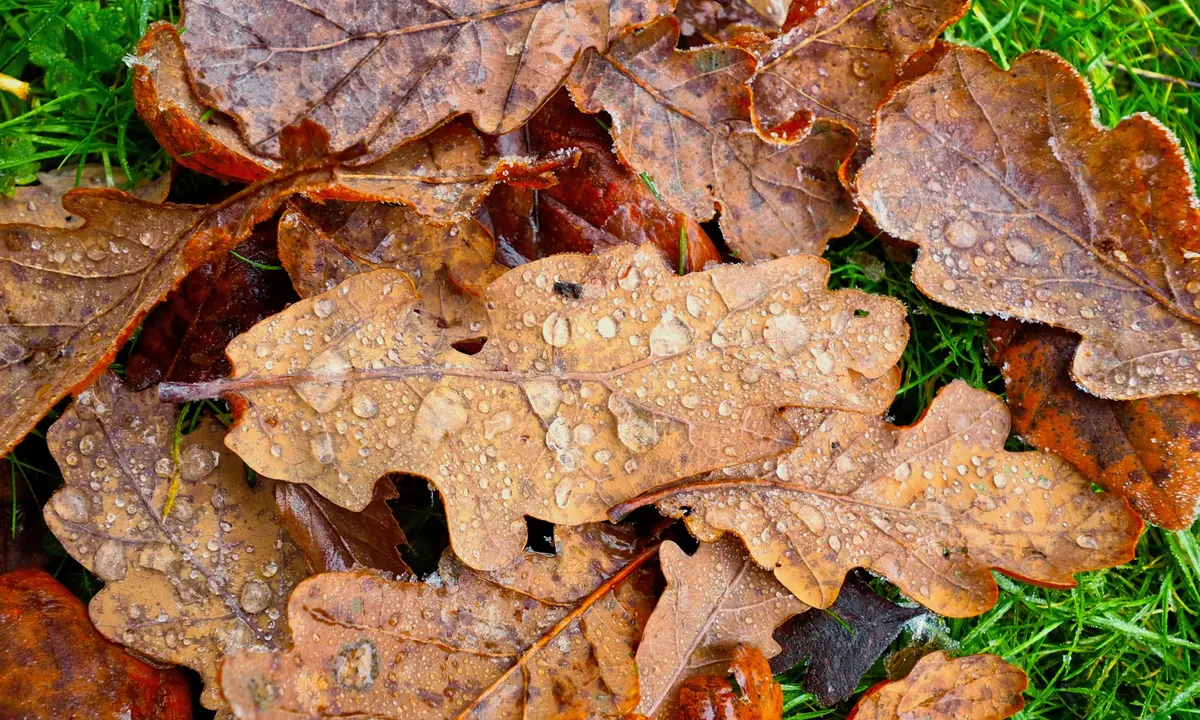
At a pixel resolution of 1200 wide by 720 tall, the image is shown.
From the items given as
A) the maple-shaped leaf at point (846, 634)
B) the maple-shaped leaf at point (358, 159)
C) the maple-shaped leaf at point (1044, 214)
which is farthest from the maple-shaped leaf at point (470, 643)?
the maple-shaped leaf at point (1044, 214)

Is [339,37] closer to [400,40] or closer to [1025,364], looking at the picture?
[400,40]

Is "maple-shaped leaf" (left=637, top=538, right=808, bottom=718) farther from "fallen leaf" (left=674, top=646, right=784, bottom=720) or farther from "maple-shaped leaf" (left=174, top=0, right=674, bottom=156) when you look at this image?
"maple-shaped leaf" (left=174, top=0, right=674, bottom=156)

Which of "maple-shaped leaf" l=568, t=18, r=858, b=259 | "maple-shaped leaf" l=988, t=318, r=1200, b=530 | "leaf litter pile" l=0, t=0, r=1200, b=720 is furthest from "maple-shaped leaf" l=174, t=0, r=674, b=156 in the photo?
"maple-shaped leaf" l=988, t=318, r=1200, b=530

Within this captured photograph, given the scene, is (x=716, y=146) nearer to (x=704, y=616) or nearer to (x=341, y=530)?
(x=704, y=616)

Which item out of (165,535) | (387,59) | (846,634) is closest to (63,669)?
(165,535)

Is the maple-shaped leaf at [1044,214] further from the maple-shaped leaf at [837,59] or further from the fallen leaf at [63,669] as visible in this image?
the fallen leaf at [63,669]
